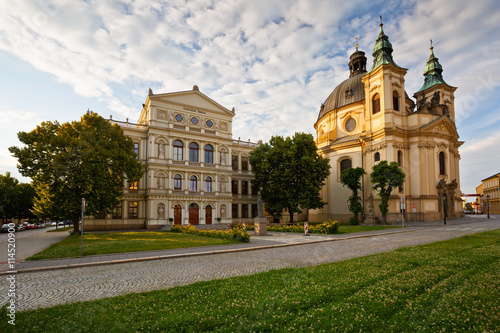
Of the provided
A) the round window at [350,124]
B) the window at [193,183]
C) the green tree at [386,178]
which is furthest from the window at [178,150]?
the round window at [350,124]

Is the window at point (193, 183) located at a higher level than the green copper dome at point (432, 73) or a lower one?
lower

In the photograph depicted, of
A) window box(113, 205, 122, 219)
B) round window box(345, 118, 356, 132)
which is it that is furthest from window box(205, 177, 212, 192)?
round window box(345, 118, 356, 132)

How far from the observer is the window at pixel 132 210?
1534 inches

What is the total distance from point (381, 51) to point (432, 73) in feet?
46.4

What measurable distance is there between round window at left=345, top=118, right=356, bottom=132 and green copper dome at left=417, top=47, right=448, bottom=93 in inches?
631

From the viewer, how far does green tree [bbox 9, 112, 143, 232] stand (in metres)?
26.8

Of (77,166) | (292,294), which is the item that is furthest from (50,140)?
(292,294)

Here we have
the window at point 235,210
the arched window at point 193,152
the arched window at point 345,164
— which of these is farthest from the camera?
the window at point 235,210

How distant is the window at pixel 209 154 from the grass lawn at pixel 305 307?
120ft

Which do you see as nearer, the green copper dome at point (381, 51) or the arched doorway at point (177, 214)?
the arched doorway at point (177, 214)

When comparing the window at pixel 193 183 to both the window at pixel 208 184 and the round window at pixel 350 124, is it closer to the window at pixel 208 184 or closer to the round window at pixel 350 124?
the window at pixel 208 184

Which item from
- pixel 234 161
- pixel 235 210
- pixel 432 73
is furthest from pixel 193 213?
pixel 432 73

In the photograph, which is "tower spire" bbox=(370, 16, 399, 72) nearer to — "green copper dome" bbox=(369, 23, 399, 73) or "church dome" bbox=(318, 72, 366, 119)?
"green copper dome" bbox=(369, 23, 399, 73)

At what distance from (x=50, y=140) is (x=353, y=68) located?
53.0m
